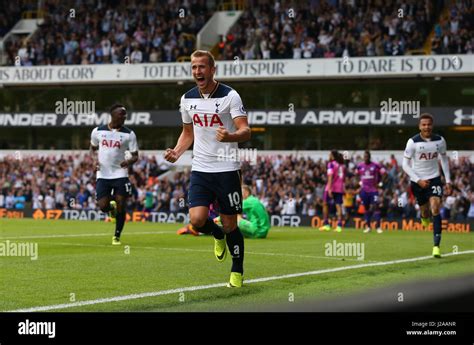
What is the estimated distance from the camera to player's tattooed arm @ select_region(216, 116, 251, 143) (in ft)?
28.8

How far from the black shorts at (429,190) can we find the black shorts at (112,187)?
5350 mm

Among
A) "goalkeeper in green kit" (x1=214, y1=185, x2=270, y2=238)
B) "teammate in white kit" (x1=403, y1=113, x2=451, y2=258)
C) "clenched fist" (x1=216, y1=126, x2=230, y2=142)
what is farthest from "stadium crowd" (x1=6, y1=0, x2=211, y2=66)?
"clenched fist" (x1=216, y1=126, x2=230, y2=142)

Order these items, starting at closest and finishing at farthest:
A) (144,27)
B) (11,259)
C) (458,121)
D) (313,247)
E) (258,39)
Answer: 1. (11,259)
2. (313,247)
3. (458,121)
4. (258,39)
5. (144,27)

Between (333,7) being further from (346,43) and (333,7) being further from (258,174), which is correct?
(258,174)

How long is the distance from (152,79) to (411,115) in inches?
469

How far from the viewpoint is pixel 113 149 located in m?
16.8

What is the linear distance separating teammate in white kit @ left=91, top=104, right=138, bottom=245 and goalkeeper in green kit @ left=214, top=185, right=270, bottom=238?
10.9 feet

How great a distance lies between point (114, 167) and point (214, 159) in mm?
7527

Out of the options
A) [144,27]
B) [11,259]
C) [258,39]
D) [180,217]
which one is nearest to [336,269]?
[11,259]

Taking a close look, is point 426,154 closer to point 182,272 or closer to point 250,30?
point 182,272

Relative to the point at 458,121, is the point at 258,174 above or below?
below

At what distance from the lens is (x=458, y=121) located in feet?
120

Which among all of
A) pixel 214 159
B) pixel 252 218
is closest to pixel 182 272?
pixel 214 159

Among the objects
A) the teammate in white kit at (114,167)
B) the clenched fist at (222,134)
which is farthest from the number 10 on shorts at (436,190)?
the clenched fist at (222,134)
